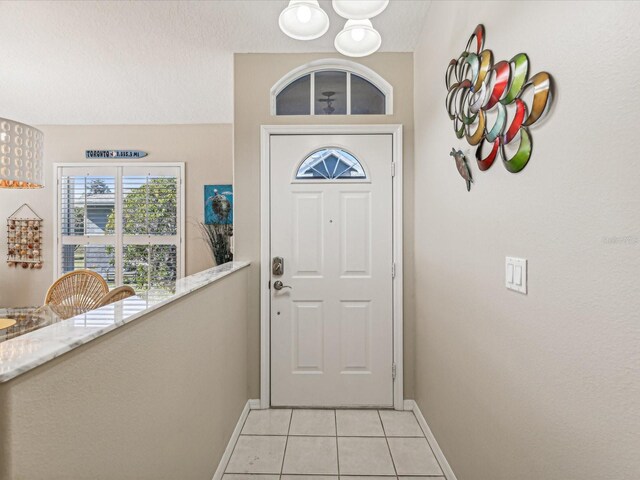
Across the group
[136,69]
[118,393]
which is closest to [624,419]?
[118,393]

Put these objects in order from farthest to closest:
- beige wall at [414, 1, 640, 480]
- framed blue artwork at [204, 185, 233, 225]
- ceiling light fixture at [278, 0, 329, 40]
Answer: framed blue artwork at [204, 185, 233, 225]
ceiling light fixture at [278, 0, 329, 40]
beige wall at [414, 1, 640, 480]

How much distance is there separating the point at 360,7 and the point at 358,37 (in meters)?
0.37

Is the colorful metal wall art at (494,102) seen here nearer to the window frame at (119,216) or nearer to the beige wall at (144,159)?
the beige wall at (144,159)

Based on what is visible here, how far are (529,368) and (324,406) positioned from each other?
178 centimetres

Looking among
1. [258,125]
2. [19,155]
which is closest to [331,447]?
[258,125]

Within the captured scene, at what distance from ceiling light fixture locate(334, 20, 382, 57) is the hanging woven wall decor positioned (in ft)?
14.2

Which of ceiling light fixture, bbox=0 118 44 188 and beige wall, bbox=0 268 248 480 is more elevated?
ceiling light fixture, bbox=0 118 44 188

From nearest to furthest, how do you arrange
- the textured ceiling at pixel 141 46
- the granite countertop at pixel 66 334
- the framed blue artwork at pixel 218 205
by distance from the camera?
the granite countertop at pixel 66 334 → the textured ceiling at pixel 141 46 → the framed blue artwork at pixel 218 205

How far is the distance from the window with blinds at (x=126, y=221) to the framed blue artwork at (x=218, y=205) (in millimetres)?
314

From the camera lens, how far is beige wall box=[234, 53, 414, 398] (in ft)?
8.38

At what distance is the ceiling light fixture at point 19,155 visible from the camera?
1.77 meters

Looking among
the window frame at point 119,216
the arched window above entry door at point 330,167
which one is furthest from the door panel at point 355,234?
the window frame at point 119,216

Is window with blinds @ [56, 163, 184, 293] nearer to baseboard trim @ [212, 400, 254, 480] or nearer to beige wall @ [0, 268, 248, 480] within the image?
baseboard trim @ [212, 400, 254, 480]

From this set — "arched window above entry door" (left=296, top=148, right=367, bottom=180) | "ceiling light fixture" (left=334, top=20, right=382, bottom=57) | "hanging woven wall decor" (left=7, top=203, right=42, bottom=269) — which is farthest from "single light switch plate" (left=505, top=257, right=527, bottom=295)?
"hanging woven wall decor" (left=7, top=203, right=42, bottom=269)
